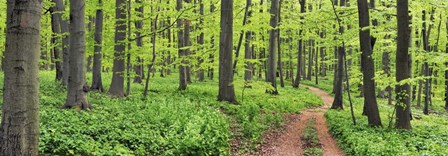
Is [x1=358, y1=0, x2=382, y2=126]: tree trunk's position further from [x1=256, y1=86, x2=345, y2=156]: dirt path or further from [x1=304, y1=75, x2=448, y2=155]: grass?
[x1=256, y1=86, x2=345, y2=156]: dirt path

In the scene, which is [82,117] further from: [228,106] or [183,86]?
[183,86]

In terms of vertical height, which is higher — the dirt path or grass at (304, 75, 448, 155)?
grass at (304, 75, 448, 155)

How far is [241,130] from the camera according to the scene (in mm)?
11797

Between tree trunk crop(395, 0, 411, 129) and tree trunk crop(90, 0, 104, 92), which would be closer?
tree trunk crop(395, 0, 411, 129)

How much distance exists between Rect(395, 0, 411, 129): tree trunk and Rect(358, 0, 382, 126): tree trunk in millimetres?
893

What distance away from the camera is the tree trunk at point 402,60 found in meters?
12.7

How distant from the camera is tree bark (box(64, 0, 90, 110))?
9.86 m

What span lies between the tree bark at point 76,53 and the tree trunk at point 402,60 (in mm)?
10813

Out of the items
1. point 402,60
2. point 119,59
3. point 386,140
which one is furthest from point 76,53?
point 402,60

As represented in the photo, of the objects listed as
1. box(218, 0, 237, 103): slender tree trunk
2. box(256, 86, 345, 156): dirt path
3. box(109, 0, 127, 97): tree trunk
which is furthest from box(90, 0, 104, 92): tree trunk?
box(256, 86, 345, 156): dirt path

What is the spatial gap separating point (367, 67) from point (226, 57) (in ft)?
20.7

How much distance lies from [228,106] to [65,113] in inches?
299

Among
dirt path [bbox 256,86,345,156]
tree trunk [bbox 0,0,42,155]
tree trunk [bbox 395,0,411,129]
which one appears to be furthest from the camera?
tree trunk [bbox 395,0,411,129]

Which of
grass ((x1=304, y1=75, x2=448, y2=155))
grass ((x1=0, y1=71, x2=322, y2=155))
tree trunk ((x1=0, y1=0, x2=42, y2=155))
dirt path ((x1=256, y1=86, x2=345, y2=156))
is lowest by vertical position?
dirt path ((x1=256, y1=86, x2=345, y2=156))
